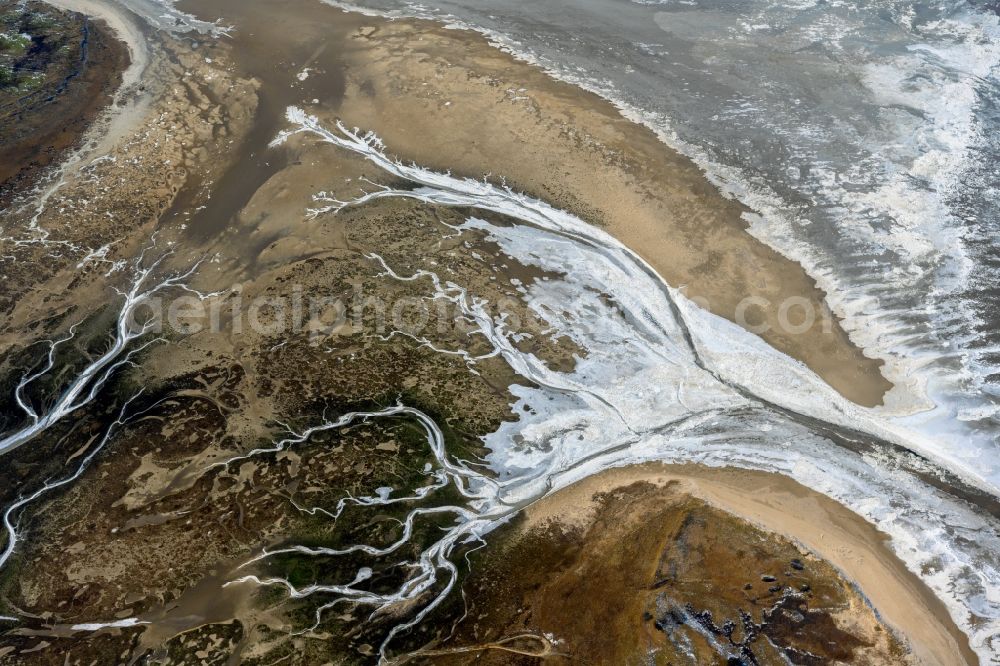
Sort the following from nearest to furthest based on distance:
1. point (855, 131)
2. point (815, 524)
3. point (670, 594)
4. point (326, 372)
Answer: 1. point (670, 594)
2. point (815, 524)
3. point (326, 372)
4. point (855, 131)

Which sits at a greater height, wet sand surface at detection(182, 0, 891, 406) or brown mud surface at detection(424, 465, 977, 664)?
wet sand surface at detection(182, 0, 891, 406)

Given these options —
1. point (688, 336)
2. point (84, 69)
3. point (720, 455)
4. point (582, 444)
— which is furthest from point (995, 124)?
point (84, 69)

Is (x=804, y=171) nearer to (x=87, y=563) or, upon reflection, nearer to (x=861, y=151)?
(x=861, y=151)

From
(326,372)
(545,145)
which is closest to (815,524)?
(326,372)

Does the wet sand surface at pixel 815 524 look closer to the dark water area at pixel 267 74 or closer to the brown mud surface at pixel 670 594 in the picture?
the brown mud surface at pixel 670 594

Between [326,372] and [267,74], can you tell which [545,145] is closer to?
[326,372]

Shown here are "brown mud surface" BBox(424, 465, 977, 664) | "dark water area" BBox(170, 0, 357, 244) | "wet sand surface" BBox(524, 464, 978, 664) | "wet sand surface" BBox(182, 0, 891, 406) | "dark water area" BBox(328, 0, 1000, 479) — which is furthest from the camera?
"dark water area" BBox(170, 0, 357, 244)

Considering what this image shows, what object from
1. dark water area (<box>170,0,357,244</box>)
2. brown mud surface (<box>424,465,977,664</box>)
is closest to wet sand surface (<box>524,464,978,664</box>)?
brown mud surface (<box>424,465,977,664</box>)

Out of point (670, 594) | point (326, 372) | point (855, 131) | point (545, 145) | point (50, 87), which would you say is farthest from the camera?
point (50, 87)

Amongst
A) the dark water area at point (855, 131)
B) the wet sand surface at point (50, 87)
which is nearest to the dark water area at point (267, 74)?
the dark water area at point (855, 131)

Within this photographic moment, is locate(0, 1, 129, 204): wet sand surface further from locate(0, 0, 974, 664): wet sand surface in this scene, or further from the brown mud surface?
the brown mud surface

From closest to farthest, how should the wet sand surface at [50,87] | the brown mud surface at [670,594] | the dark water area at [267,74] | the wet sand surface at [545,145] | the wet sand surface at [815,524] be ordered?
the brown mud surface at [670,594], the wet sand surface at [815,524], the wet sand surface at [545,145], the dark water area at [267,74], the wet sand surface at [50,87]
